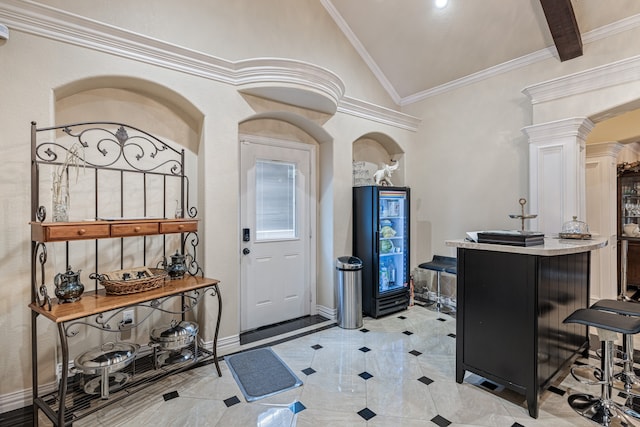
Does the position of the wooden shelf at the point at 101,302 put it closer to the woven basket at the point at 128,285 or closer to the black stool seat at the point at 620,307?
the woven basket at the point at 128,285

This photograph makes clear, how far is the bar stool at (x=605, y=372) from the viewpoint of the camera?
2135 millimetres

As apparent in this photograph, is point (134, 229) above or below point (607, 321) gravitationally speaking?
above

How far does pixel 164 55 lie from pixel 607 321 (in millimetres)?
4024

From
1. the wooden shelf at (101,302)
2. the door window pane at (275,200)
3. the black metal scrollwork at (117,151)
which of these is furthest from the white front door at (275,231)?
→ the wooden shelf at (101,302)

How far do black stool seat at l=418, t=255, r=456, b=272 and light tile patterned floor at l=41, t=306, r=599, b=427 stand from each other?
4.52ft

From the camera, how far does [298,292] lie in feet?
14.3

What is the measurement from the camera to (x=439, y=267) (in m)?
4.52

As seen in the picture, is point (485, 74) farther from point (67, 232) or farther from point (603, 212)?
point (67, 232)

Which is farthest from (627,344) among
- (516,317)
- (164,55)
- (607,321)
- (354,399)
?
(164,55)

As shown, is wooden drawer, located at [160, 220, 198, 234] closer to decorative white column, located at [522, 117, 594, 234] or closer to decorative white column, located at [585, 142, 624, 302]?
decorative white column, located at [522, 117, 594, 234]

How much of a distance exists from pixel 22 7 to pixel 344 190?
11.2 ft

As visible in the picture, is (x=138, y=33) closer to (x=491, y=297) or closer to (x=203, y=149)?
(x=203, y=149)

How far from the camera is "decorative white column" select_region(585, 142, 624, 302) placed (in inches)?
191

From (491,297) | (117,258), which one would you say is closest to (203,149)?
(117,258)
